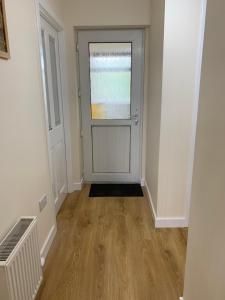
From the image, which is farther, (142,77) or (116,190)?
(116,190)

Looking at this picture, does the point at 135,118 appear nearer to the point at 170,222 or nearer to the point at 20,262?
the point at 170,222

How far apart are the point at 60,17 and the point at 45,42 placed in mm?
593

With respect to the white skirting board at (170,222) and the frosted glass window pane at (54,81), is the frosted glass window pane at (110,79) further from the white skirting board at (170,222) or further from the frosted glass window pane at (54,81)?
the white skirting board at (170,222)

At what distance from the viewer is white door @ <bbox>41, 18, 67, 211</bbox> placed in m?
2.37

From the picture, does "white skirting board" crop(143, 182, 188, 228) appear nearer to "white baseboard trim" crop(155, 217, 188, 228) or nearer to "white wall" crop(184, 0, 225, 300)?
"white baseboard trim" crop(155, 217, 188, 228)

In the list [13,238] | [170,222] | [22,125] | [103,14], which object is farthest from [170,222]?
[103,14]

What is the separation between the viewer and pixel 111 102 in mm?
3275

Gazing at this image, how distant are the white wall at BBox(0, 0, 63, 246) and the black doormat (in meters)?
1.30

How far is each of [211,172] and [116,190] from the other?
2435 mm

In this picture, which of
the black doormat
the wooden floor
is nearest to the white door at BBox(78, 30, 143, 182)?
the black doormat

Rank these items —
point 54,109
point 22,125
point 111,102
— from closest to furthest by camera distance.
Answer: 1. point 22,125
2. point 54,109
3. point 111,102

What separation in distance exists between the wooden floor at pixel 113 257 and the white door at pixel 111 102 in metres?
0.82

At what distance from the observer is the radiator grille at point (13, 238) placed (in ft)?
3.78

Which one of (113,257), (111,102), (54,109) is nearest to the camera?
(113,257)
